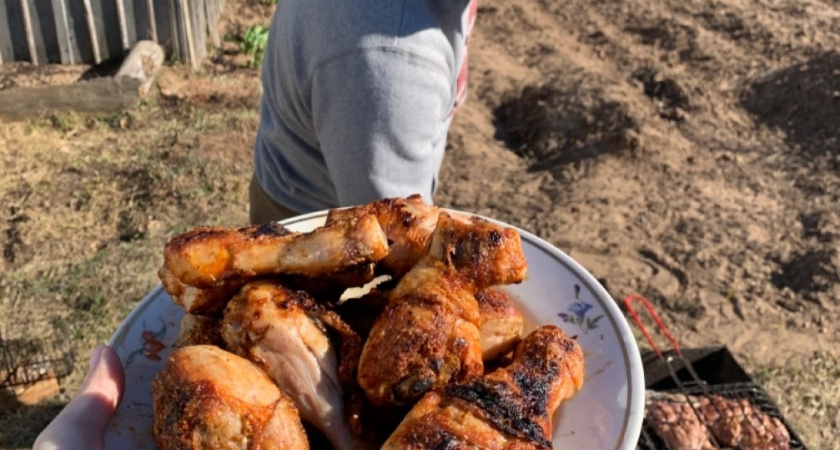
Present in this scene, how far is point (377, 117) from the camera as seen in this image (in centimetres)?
209

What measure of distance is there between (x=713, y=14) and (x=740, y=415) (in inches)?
237

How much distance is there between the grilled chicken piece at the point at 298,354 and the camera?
138cm

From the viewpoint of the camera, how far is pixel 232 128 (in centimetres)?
602

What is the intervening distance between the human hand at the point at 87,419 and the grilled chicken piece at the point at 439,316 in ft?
1.58

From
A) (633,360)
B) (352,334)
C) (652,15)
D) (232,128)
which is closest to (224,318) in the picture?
(352,334)

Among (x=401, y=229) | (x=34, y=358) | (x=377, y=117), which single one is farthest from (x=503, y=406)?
(x=34, y=358)

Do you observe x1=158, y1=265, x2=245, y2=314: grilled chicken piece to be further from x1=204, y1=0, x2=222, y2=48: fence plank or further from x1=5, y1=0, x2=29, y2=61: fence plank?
x1=204, y1=0, x2=222, y2=48: fence plank

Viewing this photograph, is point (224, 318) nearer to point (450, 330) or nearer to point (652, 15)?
point (450, 330)

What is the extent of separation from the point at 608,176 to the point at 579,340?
4.24 meters

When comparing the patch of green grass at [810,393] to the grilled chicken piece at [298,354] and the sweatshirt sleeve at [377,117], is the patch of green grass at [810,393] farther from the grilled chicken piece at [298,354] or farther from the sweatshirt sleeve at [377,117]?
the grilled chicken piece at [298,354]

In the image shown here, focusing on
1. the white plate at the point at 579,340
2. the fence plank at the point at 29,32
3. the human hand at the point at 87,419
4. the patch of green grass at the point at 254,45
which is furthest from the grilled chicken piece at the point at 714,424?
the fence plank at the point at 29,32

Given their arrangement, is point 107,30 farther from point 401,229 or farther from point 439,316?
point 439,316

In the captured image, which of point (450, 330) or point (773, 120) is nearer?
Answer: point (450, 330)

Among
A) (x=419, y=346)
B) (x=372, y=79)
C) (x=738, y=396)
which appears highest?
(x=372, y=79)
